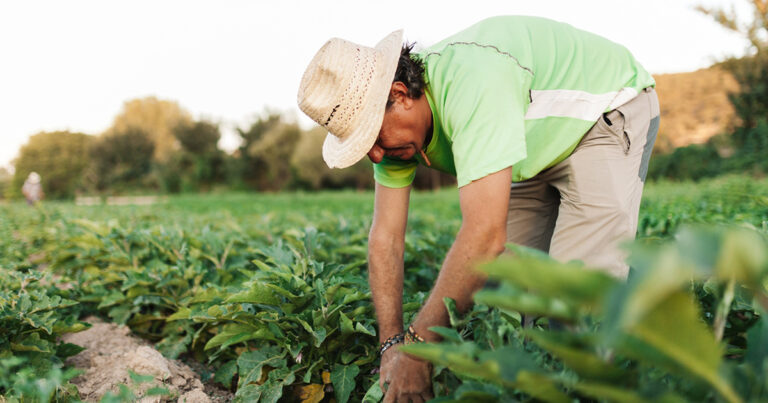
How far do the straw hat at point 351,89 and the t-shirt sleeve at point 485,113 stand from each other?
0.28m

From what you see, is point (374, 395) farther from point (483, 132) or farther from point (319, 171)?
point (319, 171)

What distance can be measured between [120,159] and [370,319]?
55392 mm

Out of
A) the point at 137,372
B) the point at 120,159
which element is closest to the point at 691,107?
the point at 137,372

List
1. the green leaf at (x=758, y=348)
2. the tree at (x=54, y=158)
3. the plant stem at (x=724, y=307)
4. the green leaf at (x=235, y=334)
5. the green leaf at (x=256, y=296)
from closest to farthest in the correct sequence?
1. the plant stem at (x=724, y=307)
2. the green leaf at (x=758, y=348)
3. the green leaf at (x=256, y=296)
4. the green leaf at (x=235, y=334)
5. the tree at (x=54, y=158)

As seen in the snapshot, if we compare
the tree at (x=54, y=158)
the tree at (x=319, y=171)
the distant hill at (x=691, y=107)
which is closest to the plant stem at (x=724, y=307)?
the distant hill at (x=691, y=107)

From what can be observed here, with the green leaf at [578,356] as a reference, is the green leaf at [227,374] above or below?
below

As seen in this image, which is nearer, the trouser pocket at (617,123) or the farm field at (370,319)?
the farm field at (370,319)

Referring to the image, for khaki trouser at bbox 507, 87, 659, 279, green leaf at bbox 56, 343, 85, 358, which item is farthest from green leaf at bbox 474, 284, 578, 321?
green leaf at bbox 56, 343, 85, 358

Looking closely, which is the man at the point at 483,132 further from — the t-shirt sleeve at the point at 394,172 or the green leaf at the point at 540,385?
the green leaf at the point at 540,385

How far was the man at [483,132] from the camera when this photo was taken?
169 centimetres

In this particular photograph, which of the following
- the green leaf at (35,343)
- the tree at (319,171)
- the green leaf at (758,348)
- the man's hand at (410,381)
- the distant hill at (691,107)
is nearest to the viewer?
the green leaf at (758,348)

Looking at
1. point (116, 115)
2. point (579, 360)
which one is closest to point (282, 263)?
point (579, 360)

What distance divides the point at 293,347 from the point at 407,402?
0.72m

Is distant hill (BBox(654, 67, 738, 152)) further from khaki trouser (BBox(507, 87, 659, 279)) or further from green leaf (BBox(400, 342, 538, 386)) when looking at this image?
green leaf (BBox(400, 342, 538, 386))
